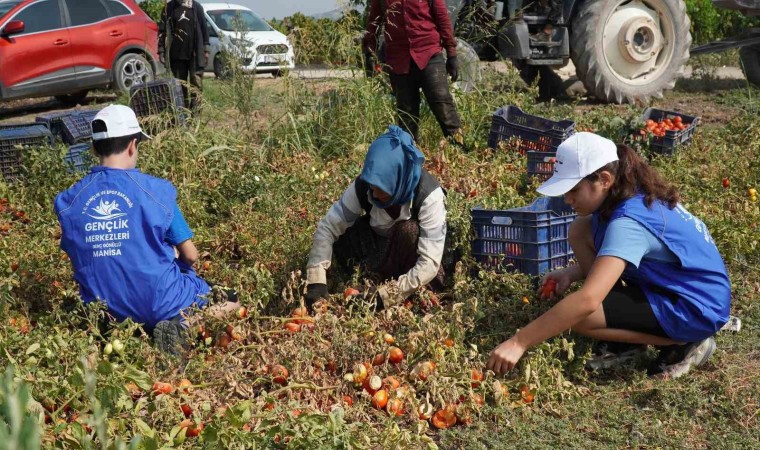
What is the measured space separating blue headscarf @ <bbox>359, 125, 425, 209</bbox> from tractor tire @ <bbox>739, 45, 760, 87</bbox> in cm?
875

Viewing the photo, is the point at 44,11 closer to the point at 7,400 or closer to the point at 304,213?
the point at 304,213

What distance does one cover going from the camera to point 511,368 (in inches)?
147

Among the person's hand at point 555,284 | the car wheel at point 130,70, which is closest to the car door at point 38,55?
the car wheel at point 130,70

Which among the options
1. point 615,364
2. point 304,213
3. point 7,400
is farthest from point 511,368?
point 7,400

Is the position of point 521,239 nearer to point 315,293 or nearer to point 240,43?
point 315,293

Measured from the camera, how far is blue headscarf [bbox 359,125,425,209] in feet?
14.1

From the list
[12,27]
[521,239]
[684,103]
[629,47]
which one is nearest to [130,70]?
[12,27]

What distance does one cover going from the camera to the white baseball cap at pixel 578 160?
11.9 ft

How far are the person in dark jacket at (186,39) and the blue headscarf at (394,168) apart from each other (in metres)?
5.69

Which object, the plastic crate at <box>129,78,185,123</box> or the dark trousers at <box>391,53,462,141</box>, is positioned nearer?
the dark trousers at <box>391,53,462,141</box>

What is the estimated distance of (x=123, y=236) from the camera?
3967 millimetres

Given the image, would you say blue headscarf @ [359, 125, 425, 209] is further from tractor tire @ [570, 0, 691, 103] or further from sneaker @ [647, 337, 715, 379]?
tractor tire @ [570, 0, 691, 103]

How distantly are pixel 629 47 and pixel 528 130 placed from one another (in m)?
3.93

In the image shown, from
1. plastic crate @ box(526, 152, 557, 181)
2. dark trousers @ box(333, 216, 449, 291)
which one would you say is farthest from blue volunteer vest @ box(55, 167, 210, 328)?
plastic crate @ box(526, 152, 557, 181)
